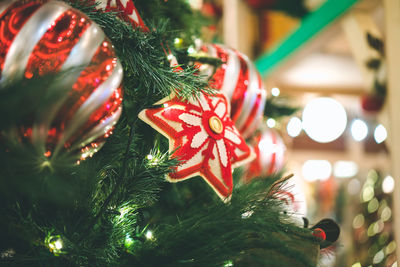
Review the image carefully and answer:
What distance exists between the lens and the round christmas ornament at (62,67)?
13.2 inches

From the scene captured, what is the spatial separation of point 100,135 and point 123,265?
18 cm

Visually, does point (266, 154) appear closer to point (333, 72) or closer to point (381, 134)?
point (381, 134)

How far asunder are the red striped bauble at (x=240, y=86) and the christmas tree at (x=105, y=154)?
86mm

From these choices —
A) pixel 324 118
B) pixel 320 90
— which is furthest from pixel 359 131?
pixel 324 118

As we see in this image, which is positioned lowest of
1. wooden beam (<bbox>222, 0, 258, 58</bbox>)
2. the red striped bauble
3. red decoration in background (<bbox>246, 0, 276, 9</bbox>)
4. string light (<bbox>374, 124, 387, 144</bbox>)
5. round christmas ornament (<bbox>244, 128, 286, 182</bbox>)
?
string light (<bbox>374, 124, 387, 144</bbox>)

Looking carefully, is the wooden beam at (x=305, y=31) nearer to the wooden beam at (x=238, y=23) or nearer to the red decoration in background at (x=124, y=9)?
the wooden beam at (x=238, y=23)

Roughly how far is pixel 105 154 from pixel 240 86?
324mm

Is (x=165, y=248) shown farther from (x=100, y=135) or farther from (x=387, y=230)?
(x=387, y=230)

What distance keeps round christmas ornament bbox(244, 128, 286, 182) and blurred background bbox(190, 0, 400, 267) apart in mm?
55

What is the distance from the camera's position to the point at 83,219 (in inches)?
17.2

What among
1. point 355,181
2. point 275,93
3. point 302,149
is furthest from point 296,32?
point 355,181

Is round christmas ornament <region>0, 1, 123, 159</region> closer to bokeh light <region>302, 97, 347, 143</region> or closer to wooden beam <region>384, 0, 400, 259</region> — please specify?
wooden beam <region>384, 0, 400, 259</region>

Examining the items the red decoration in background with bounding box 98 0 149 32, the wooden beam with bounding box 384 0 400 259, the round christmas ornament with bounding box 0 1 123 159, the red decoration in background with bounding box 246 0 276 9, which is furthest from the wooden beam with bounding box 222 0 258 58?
the round christmas ornament with bounding box 0 1 123 159

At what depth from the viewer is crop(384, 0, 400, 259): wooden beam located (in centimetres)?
93
